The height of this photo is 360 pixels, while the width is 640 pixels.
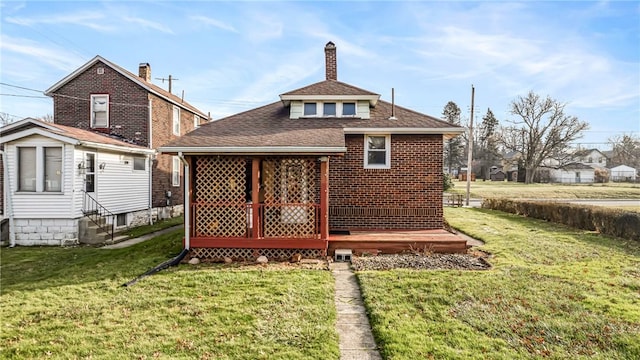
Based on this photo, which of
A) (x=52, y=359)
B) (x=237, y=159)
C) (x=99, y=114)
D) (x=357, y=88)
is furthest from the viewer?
(x=99, y=114)

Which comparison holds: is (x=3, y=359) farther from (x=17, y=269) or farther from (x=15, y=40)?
(x=15, y=40)

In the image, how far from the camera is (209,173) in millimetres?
9398

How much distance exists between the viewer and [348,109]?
40.7ft

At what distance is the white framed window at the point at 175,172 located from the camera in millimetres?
18875

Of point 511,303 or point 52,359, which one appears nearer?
point 52,359

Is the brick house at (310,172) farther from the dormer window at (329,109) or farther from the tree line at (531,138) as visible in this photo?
the tree line at (531,138)

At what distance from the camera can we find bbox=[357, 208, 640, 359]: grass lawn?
14.8ft

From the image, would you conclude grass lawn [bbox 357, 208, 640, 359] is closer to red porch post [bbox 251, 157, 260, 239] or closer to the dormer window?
red porch post [bbox 251, 157, 260, 239]

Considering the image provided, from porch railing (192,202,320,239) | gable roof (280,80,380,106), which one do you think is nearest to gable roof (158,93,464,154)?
gable roof (280,80,380,106)

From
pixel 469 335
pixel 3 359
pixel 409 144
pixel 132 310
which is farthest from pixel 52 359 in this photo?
pixel 409 144

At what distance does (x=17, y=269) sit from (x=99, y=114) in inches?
393

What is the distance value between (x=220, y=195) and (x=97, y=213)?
6.58 meters

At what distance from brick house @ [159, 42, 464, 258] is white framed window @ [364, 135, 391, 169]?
3 centimetres

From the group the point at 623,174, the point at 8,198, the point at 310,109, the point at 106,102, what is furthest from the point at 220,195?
the point at 623,174
